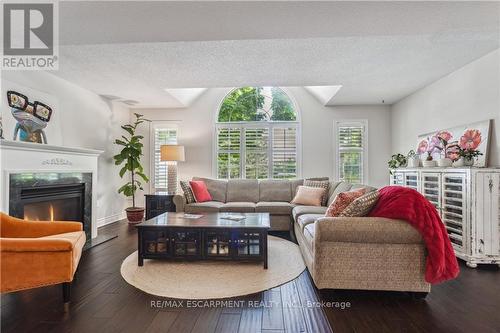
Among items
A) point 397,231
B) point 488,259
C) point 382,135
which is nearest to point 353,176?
point 382,135

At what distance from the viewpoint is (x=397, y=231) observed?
2010mm

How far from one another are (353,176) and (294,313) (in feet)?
13.5

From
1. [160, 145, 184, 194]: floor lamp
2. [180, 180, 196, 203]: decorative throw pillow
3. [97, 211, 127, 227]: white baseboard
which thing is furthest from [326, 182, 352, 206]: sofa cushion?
[97, 211, 127, 227]: white baseboard

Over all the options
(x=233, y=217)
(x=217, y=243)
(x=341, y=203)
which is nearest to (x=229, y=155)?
(x=233, y=217)

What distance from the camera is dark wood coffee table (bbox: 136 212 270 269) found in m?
2.73

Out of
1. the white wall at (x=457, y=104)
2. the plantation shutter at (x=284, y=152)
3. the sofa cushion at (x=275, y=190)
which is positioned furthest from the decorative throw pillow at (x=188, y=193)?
the white wall at (x=457, y=104)

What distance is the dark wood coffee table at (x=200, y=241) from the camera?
107 inches

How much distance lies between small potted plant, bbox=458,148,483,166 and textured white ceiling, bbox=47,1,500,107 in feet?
3.86

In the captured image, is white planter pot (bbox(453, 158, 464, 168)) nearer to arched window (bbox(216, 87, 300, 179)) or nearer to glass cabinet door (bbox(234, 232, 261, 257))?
glass cabinet door (bbox(234, 232, 261, 257))

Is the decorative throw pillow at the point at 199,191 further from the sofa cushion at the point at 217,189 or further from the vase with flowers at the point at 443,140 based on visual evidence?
the vase with flowers at the point at 443,140

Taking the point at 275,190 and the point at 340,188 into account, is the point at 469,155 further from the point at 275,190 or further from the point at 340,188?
the point at 275,190

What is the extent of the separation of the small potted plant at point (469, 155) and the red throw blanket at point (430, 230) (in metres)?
1.51

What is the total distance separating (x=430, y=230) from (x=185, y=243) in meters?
2.30

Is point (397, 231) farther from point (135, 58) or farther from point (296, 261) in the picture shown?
point (135, 58)
